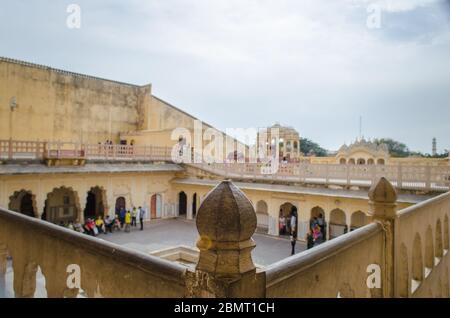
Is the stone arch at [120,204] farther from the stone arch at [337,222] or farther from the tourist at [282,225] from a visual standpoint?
the stone arch at [337,222]

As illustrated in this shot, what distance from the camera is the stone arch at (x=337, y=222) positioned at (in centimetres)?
1653

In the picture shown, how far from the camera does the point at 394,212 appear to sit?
11.5 ft

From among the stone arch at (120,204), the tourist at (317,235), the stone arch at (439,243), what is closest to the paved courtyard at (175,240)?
the tourist at (317,235)

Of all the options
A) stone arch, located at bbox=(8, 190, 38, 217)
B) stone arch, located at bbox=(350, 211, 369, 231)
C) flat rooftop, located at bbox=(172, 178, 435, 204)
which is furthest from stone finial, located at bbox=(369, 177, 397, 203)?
stone arch, located at bbox=(8, 190, 38, 217)

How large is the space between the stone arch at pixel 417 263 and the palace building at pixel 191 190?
0.02 metres

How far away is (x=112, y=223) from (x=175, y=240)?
4.12 m

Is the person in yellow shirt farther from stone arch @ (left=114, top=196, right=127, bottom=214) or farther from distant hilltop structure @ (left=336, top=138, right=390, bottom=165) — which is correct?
distant hilltop structure @ (left=336, top=138, right=390, bottom=165)

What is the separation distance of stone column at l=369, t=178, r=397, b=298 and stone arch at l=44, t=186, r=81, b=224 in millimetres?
19005

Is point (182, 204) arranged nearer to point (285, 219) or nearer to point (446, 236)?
point (285, 219)

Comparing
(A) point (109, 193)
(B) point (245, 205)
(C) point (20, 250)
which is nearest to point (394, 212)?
(B) point (245, 205)

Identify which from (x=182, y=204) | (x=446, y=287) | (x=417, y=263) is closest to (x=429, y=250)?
(x=417, y=263)

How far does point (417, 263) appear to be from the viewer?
4.99m

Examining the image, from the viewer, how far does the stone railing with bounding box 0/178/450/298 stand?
1.53 m
